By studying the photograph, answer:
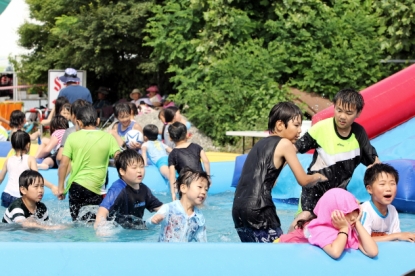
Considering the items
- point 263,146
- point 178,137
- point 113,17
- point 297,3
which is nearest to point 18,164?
point 178,137

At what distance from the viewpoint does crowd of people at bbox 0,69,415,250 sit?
3.68 meters

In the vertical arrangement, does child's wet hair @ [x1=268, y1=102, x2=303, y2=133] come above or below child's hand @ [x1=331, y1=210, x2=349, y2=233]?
above

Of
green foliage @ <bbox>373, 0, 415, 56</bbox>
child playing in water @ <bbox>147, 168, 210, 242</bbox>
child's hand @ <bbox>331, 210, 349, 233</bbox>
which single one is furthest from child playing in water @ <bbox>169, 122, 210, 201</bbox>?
green foliage @ <bbox>373, 0, 415, 56</bbox>

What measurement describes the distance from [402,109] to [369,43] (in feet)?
14.3

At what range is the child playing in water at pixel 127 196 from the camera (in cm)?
496

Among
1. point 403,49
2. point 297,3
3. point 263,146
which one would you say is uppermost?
point 297,3

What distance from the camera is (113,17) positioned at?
1488cm

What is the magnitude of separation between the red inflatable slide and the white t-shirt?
140 inches

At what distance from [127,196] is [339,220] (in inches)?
75.6

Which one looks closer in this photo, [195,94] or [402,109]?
[402,109]

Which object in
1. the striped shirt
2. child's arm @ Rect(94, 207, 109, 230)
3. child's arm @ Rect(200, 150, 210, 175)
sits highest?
child's arm @ Rect(200, 150, 210, 175)

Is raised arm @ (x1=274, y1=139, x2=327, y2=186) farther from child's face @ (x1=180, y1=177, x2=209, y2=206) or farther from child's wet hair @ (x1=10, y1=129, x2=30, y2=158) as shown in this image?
child's wet hair @ (x1=10, y1=129, x2=30, y2=158)

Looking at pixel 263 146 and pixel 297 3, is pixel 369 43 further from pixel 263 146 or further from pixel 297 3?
pixel 263 146

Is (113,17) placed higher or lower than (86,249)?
higher
